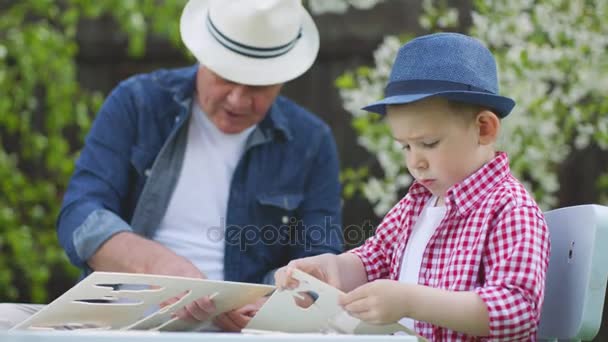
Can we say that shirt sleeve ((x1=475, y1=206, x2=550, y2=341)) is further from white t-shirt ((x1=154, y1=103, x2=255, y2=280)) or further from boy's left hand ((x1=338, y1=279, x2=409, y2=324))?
white t-shirt ((x1=154, y1=103, x2=255, y2=280))

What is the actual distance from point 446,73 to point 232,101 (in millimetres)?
1064

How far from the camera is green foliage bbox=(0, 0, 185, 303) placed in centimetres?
380

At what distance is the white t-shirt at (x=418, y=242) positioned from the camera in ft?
5.78

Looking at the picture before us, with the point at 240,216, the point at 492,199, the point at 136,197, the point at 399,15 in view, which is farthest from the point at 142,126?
the point at 399,15

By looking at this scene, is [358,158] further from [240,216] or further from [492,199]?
[492,199]

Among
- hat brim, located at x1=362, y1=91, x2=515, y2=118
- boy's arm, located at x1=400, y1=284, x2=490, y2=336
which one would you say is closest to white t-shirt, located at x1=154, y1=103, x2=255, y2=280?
hat brim, located at x1=362, y1=91, x2=515, y2=118

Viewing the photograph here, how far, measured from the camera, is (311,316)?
4.75ft

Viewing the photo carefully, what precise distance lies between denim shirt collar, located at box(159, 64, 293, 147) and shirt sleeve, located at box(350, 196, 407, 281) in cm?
94

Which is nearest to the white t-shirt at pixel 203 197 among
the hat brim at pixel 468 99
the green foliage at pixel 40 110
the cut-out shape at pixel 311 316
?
the green foliage at pixel 40 110

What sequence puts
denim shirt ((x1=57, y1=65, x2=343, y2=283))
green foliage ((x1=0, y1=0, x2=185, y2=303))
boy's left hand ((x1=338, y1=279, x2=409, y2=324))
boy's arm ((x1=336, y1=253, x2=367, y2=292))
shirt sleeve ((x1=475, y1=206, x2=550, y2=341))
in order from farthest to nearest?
green foliage ((x1=0, y1=0, x2=185, y2=303)) < denim shirt ((x1=57, y1=65, x2=343, y2=283)) < boy's arm ((x1=336, y1=253, x2=367, y2=292)) < shirt sleeve ((x1=475, y1=206, x2=550, y2=341)) < boy's left hand ((x1=338, y1=279, x2=409, y2=324))

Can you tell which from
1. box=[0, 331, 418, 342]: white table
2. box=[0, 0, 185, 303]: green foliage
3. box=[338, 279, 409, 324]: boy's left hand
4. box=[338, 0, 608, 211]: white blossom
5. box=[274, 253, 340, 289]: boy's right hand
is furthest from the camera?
box=[0, 0, 185, 303]: green foliage

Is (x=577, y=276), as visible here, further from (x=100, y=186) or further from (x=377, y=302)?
(x=100, y=186)

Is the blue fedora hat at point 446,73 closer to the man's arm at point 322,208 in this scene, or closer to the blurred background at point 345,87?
the man's arm at point 322,208

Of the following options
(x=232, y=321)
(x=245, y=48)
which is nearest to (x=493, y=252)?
(x=232, y=321)
